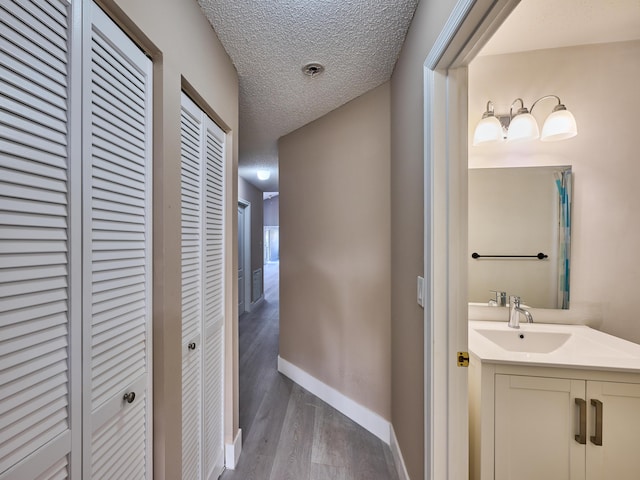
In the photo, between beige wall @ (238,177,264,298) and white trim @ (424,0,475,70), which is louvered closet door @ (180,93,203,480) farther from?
beige wall @ (238,177,264,298)

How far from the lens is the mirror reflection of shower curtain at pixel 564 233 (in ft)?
5.02

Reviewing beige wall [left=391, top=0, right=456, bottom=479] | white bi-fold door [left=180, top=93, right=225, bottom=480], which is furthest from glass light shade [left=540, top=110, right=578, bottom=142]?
white bi-fold door [left=180, top=93, right=225, bottom=480]

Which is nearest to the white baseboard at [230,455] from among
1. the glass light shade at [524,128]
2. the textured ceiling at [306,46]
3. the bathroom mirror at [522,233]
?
the bathroom mirror at [522,233]

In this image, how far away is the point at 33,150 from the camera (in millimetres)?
556

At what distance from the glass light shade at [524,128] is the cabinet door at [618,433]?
48.9 inches

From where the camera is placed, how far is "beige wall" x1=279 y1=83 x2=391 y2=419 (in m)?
1.85

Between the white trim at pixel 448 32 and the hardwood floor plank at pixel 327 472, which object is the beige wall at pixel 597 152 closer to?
the white trim at pixel 448 32

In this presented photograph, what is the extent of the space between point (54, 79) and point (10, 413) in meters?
0.69

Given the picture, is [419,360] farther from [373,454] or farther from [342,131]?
[342,131]

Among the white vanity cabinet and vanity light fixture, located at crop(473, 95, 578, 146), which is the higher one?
vanity light fixture, located at crop(473, 95, 578, 146)

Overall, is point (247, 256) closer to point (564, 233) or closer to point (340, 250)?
point (340, 250)

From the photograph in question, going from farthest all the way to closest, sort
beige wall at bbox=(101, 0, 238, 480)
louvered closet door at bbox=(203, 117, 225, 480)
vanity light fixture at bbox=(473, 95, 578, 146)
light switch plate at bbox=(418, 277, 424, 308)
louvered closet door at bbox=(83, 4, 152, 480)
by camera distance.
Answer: vanity light fixture at bbox=(473, 95, 578, 146), louvered closet door at bbox=(203, 117, 225, 480), light switch plate at bbox=(418, 277, 424, 308), beige wall at bbox=(101, 0, 238, 480), louvered closet door at bbox=(83, 4, 152, 480)

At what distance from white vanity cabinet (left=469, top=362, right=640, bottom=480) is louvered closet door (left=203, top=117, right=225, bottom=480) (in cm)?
127

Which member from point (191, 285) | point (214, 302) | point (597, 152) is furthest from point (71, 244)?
point (597, 152)
